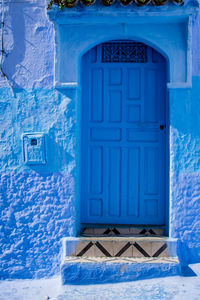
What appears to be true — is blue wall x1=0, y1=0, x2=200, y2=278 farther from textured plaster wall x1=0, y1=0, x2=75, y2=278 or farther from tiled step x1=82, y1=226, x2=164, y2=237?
tiled step x1=82, y1=226, x2=164, y2=237

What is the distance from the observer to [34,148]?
4.25 metres

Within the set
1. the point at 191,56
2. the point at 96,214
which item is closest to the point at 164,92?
the point at 191,56

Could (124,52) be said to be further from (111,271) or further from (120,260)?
(111,271)

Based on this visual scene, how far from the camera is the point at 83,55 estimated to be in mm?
4559

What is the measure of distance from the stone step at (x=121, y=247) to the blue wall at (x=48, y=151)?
153 millimetres

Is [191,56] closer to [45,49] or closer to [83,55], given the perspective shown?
[83,55]

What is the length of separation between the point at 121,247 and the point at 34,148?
1.64 m

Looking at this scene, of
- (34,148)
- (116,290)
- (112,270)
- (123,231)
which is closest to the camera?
(116,290)

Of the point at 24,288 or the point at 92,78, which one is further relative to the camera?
the point at 92,78

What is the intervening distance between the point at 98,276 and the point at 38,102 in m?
2.25

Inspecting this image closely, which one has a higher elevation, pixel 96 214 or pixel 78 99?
pixel 78 99

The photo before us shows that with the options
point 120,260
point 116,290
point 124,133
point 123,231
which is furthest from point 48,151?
point 116,290

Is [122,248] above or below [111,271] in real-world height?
above

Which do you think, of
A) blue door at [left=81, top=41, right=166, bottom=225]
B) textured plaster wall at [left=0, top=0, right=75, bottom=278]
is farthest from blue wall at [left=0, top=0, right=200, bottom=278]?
blue door at [left=81, top=41, right=166, bottom=225]
